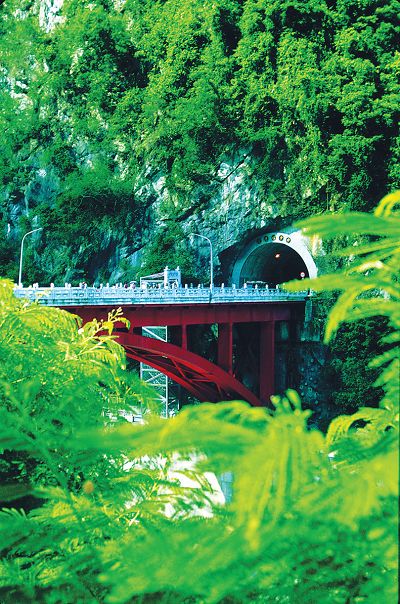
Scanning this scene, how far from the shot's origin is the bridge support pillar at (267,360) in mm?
29688

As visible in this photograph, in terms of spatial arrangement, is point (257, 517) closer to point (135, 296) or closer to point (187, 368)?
point (135, 296)

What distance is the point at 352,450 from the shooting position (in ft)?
6.79

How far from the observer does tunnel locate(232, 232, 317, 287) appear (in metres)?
36.1

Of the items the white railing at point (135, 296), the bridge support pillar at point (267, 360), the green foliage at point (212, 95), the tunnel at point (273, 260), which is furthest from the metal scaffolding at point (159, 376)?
the green foliage at point (212, 95)

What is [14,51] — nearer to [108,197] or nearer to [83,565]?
[108,197]

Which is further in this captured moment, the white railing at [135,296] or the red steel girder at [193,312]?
the red steel girder at [193,312]

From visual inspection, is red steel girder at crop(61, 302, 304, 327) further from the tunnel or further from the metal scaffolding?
the metal scaffolding

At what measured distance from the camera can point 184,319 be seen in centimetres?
2423

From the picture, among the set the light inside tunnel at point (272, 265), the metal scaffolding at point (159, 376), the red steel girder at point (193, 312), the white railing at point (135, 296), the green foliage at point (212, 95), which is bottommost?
the metal scaffolding at point (159, 376)

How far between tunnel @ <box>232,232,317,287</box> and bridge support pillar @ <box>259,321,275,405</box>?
5.30m

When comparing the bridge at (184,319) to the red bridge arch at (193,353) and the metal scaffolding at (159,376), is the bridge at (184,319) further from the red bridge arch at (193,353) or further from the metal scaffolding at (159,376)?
the metal scaffolding at (159,376)

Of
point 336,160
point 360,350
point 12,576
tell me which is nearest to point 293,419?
point 12,576

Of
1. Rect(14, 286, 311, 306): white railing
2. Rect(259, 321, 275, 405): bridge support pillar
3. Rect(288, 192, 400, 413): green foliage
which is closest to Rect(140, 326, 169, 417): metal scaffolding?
Rect(259, 321, 275, 405): bridge support pillar

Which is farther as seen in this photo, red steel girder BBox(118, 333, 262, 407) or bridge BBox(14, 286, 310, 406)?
bridge BBox(14, 286, 310, 406)
